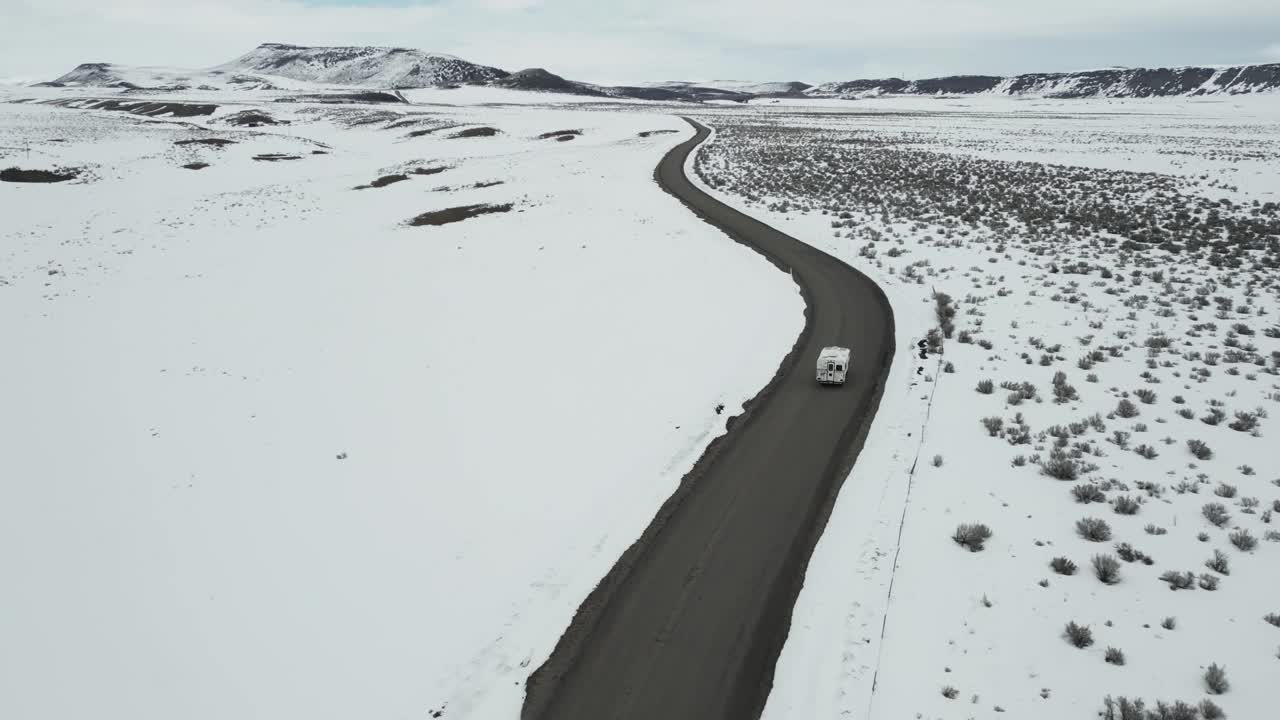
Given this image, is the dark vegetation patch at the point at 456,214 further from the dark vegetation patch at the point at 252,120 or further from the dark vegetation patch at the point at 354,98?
the dark vegetation patch at the point at 354,98

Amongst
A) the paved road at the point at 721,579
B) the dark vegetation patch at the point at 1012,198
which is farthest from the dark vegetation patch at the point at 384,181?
the paved road at the point at 721,579

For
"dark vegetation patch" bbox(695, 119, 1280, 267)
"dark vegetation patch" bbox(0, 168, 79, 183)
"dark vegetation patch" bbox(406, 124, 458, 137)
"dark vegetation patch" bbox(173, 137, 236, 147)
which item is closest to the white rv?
"dark vegetation patch" bbox(695, 119, 1280, 267)

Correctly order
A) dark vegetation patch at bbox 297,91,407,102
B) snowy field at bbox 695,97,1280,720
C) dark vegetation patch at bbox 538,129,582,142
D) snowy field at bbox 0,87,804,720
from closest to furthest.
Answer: snowy field at bbox 695,97,1280,720, snowy field at bbox 0,87,804,720, dark vegetation patch at bbox 538,129,582,142, dark vegetation patch at bbox 297,91,407,102

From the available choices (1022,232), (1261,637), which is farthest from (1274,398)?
(1022,232)

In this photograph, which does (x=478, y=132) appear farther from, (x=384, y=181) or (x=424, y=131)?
(x=384, y=181)

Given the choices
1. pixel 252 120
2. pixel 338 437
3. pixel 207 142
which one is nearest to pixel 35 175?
pixel 207 142

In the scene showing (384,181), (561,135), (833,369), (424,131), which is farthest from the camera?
(424,131)

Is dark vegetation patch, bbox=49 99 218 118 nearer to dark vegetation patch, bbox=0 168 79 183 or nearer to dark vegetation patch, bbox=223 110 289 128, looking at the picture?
dark vegetation patch, bbox=223 110 289 128
